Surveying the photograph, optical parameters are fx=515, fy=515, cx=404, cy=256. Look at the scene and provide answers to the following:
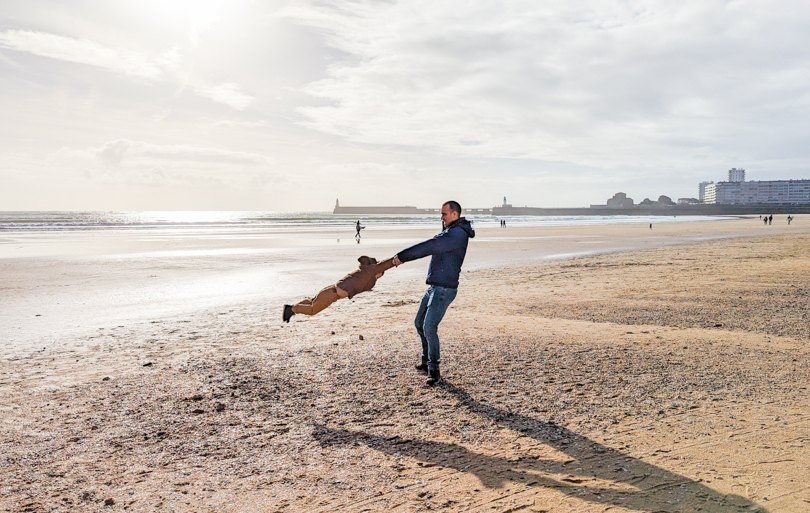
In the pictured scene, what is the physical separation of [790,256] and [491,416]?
2098 centimetres

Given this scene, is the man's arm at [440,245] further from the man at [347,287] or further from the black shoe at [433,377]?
the black shoe at [433,377]

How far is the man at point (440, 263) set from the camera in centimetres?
561

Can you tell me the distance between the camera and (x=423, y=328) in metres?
6.26

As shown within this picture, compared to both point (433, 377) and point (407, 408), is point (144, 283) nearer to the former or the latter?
point (433, 377)

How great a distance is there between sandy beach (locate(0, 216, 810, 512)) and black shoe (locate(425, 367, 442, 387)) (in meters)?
0.24

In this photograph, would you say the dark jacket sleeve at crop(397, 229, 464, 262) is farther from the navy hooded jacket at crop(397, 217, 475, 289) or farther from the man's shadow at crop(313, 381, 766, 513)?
the man's shadow at crop(313, 381, 766, 513)

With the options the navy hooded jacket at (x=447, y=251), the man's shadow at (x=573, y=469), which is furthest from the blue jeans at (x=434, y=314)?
the man's shadow at (x=573, y=469)

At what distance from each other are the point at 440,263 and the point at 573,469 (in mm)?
2577

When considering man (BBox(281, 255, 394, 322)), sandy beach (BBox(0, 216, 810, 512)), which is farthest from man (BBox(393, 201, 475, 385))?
sandy beach (BBox(0, 216, 810, 512))

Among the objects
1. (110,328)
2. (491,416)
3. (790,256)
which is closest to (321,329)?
(110,328)

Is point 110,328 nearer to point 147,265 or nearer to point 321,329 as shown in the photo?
Answer: point 321,329

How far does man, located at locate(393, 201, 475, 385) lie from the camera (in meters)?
5.61

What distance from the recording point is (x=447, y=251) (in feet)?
18.7

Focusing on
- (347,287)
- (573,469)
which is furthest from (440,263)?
(573,469)
